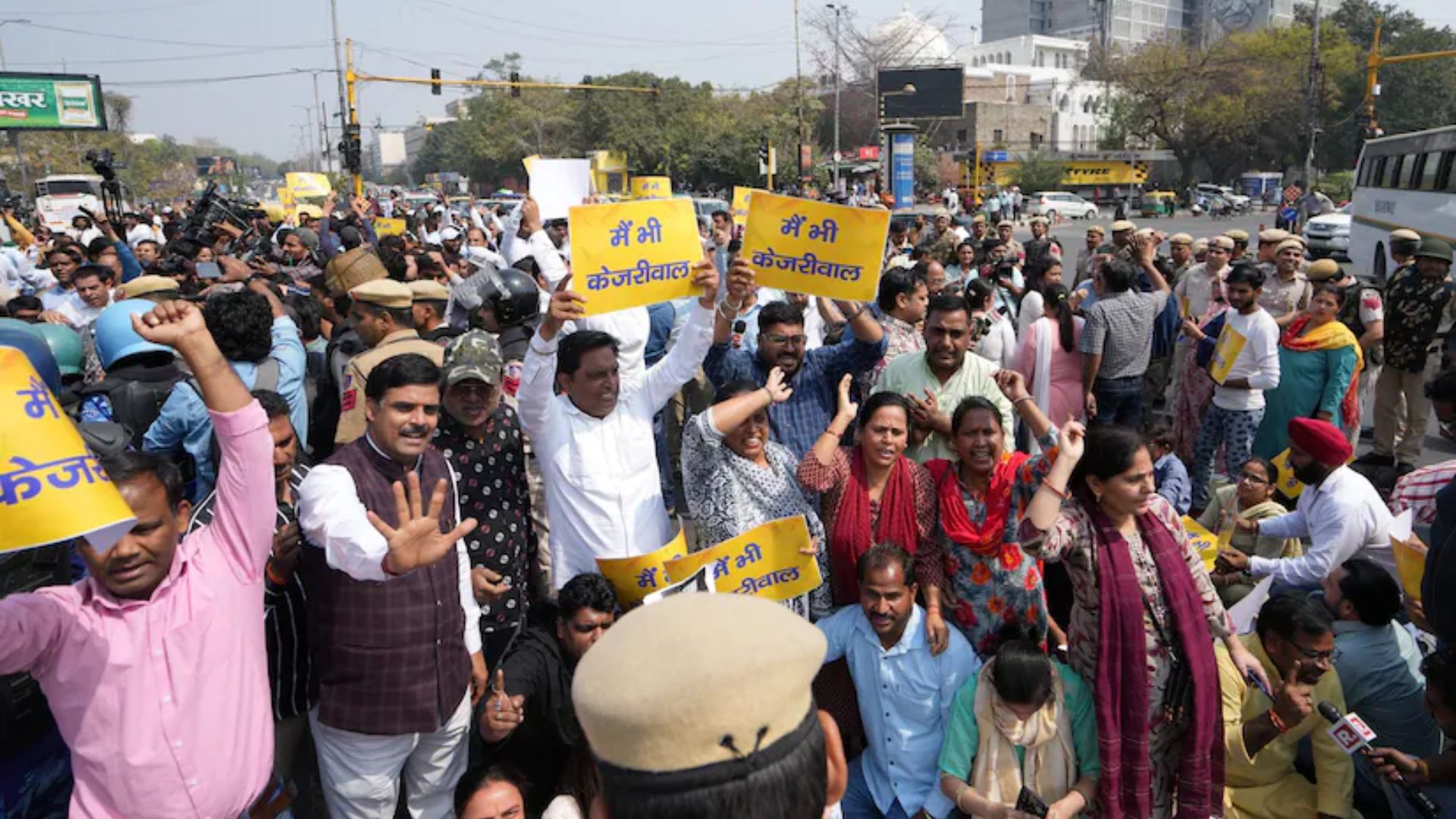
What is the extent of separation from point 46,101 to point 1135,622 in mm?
35336

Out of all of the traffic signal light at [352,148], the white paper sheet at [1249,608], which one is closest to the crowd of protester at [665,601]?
the white paper sheet at [1249,608]

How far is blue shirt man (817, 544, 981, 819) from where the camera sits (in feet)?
11.1

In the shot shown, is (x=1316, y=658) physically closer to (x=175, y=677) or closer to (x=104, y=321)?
(x=175, y=677)

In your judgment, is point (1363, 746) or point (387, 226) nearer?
point (1363, 746)

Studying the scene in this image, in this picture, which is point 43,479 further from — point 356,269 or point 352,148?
point 352,148

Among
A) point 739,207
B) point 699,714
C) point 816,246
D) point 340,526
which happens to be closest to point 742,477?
point 816,246

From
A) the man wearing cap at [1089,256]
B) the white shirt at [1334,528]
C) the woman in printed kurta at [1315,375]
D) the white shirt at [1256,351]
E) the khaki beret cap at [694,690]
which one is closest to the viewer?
the khaki beret cap at [694,690]

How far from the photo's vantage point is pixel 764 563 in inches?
132

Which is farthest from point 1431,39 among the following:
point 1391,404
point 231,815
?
point 231,815

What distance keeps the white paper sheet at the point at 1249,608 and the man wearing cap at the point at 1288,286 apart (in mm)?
4041

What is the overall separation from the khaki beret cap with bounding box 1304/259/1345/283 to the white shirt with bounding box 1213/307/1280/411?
98 centimetres

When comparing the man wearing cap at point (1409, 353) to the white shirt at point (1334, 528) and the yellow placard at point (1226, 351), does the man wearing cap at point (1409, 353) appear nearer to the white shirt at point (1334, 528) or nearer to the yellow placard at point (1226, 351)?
the yellow placard at point (1226, 351)

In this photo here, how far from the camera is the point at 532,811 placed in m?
3.20

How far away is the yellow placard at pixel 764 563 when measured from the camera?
3311mm
